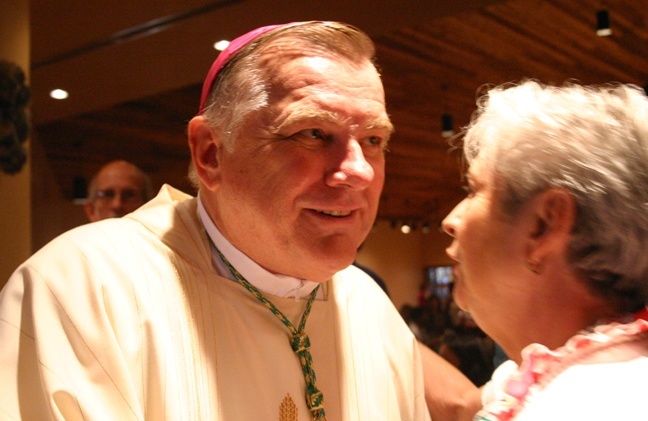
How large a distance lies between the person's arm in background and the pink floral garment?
0.85 metres

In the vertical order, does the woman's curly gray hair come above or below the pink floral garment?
above

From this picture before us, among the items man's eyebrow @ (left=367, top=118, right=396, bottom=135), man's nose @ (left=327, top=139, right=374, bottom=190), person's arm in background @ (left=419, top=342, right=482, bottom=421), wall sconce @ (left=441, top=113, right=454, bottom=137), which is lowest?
person's arm in background @ (left=419, top=342, right=482, bottom=421)

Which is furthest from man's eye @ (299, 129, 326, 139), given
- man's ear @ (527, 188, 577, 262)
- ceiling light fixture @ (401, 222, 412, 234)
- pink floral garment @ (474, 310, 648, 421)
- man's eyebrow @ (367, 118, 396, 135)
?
ceiling light fixture @ (401, 222, 412, 234)

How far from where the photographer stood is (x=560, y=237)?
1.33 m

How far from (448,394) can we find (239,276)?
75cm

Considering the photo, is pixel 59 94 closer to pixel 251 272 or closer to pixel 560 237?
pixel 251 272

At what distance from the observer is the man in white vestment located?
1.46m

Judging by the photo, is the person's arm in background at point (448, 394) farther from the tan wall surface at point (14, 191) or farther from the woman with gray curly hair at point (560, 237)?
the tan wall surface at point (14, 191)

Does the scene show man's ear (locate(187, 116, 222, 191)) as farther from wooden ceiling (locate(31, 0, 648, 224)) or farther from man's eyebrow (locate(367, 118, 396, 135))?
wooden ceiling (locate(31, 0, 648, 224))

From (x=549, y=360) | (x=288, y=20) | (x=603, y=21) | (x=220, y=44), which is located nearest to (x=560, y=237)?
(x=549, y=360)

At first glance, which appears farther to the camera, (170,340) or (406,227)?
(406,227)

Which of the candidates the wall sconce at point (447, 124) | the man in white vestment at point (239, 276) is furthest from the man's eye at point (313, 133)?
the wall sconce at point (447, 124)

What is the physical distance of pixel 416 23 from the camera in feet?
17.1

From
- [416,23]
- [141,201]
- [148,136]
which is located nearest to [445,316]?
[416,23]
